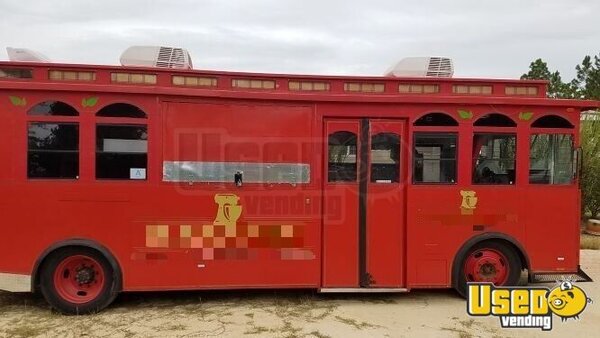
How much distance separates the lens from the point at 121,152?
17.2ft

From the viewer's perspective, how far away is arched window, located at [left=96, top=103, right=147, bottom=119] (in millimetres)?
5234

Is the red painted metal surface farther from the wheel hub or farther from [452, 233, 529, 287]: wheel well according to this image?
the wheel hub

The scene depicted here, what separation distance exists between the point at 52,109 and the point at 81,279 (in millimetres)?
1905

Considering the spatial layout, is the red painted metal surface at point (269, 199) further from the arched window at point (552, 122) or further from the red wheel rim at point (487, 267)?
the red wheel rim at point (487, 267)

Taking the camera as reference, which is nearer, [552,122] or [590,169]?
[552,122]

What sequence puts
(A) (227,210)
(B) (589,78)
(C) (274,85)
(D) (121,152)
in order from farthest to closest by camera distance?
(B) (589,78) < (C) (274,85) < (A) (227,210) < (D) (121,152)

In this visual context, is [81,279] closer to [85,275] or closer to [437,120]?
[85,275]

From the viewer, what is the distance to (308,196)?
554 cm

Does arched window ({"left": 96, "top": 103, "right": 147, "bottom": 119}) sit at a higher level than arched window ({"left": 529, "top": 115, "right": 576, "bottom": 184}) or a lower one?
higher

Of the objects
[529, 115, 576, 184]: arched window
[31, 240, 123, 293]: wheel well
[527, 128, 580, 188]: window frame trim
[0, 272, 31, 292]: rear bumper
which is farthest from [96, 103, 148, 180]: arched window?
[529, 115, 576, 184]: arched window

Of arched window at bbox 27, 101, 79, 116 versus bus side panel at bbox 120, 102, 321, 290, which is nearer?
arched window at bbox 27, 101, 79, 116

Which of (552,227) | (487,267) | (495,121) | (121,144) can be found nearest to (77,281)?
(121,144)

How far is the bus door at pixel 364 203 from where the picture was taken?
558 cm

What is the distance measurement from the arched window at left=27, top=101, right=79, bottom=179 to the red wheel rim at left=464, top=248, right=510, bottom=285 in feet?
15.4
